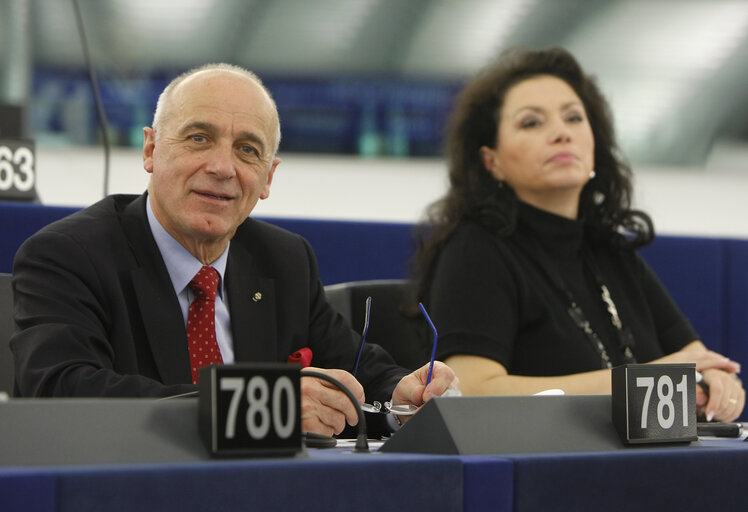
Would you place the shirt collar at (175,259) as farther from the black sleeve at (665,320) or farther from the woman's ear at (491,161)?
the black sleeve at (665,320)

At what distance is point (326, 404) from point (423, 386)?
0.24 metres

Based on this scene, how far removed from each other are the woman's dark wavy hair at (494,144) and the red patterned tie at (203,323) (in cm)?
82

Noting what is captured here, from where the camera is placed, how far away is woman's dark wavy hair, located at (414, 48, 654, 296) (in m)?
2.39

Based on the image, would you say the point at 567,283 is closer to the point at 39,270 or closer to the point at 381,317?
the point at 381,317

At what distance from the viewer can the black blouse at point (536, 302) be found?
2.03 m

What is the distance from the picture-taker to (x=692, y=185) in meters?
3.84

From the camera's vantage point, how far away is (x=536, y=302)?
210 centimetres

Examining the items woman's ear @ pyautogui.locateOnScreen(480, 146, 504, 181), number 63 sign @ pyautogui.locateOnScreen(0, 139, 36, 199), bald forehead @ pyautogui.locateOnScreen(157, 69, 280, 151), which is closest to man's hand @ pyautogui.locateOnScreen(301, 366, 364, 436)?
bald forehead @ pyautogui.locateOnScreen(157, 69, 280, 151)

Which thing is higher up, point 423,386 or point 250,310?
point 250,310

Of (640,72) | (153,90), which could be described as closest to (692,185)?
(640,72)

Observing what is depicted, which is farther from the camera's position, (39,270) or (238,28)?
(238,28)

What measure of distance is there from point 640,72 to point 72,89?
82.2 inches

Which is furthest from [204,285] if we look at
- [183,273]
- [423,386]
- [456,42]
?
[456,42]

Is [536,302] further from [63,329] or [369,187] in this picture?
[369,187]
